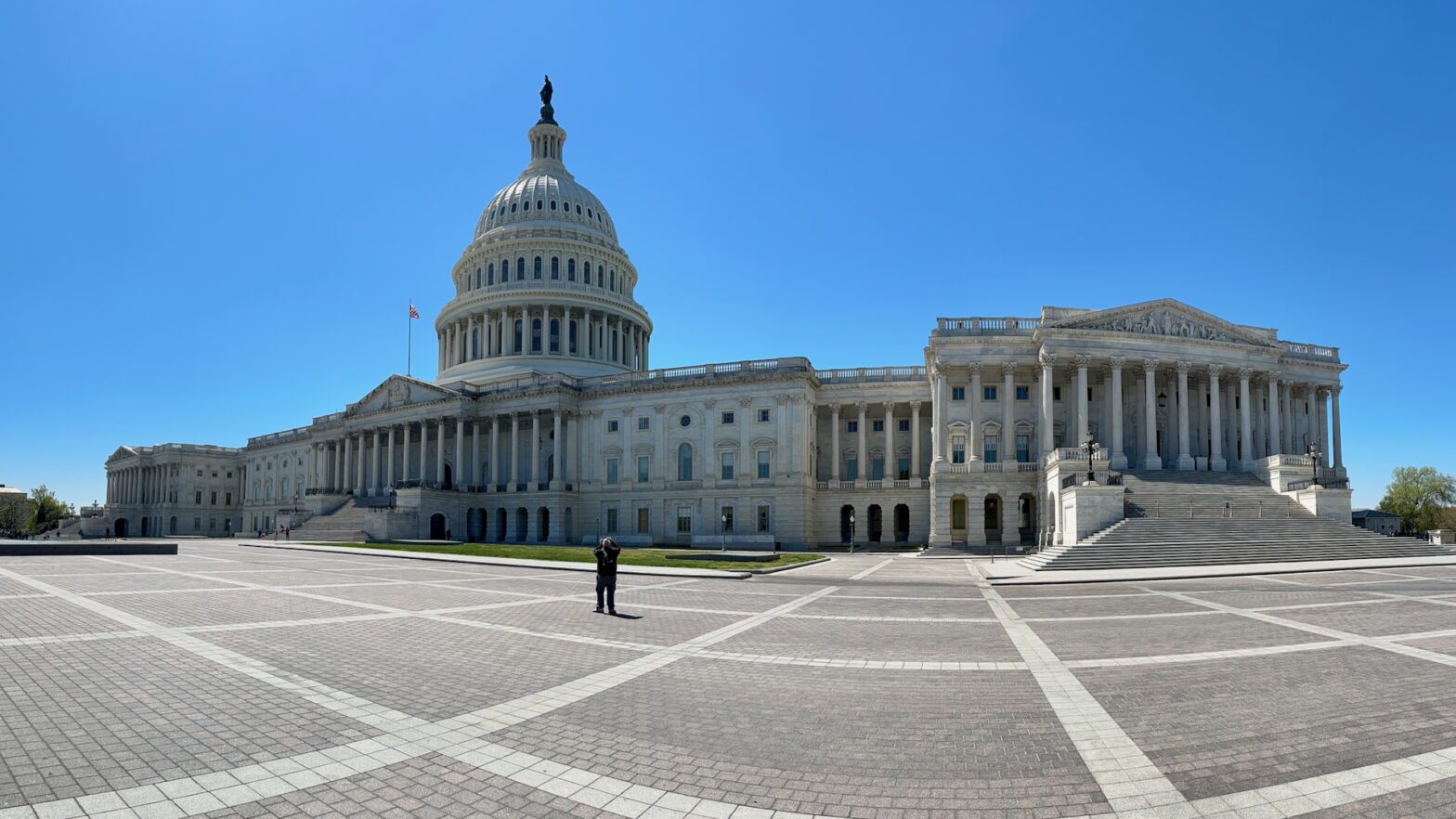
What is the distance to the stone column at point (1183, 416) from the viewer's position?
181 ft

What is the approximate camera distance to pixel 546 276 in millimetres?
98125

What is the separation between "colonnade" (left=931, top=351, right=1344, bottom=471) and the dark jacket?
44.0 meters

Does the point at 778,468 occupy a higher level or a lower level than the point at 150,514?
higher

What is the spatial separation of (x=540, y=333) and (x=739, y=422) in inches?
1444

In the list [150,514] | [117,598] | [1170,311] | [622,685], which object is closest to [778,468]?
[1170,311]

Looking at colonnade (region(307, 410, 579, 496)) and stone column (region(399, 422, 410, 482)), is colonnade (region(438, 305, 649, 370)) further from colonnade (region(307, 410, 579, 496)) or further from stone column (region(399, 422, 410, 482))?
stone column (region(399, 422, 410, 482))

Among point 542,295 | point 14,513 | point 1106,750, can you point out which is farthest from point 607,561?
point 14,513

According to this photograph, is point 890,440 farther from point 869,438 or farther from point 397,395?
point 397,395

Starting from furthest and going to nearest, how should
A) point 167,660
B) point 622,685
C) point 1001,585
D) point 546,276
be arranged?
point 546,276, point 1001,585, point 167,660, point 622,685

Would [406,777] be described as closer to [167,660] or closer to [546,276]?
[167,660]

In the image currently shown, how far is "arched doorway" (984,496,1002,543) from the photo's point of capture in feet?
197

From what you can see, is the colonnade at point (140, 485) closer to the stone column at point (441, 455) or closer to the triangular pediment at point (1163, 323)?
the stone column at point (441, 455)

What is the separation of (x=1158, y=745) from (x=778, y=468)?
59993 mm

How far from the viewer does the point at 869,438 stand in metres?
71.6
